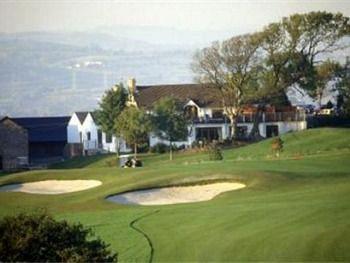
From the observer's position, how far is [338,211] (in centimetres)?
922

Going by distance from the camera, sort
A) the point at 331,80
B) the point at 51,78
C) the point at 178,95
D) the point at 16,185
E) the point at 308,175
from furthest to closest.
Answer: the point at 51,78 → the point at 178,95 → the point at 331,80 → the point at 16,185 → the point at 308,175

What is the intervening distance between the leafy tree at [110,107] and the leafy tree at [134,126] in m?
2.61

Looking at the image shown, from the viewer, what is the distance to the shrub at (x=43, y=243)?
21.7 ft

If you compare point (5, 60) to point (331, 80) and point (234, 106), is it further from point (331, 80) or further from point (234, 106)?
point (331, 80)

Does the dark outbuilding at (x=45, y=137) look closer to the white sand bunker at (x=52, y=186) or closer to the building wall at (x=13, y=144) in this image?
the building wall at (x=13, y=144)

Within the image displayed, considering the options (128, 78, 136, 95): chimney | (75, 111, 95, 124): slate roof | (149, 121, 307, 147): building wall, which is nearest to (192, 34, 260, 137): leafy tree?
(149, 121, 307, 147): building wall

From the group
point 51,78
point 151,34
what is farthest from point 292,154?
point 51,78

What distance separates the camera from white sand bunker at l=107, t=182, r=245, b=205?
13.4 meters

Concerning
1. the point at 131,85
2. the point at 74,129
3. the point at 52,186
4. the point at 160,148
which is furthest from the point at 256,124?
the point at 52,186

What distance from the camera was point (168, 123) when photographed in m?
25.8

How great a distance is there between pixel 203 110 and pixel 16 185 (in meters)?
14.9

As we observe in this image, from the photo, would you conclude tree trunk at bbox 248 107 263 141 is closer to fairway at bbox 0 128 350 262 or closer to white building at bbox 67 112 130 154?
white building at bbox 67 112 130 154

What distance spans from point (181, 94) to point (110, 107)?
4.12 m

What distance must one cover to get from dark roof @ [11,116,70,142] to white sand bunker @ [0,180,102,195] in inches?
560
